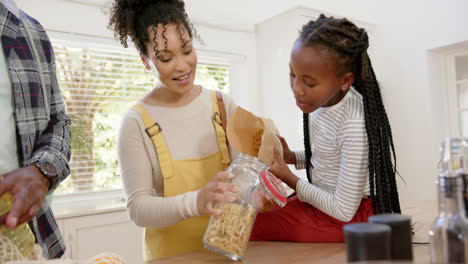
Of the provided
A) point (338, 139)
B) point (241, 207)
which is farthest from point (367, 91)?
point (241, 207)

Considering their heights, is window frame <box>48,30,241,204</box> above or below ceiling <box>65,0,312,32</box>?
below

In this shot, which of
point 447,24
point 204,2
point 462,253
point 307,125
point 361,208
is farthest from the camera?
point 447,24

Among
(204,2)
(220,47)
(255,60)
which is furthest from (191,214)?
(255,60)

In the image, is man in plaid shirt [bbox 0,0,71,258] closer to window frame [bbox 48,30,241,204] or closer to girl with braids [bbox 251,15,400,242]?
girl with braids [bbox 251,15,400,242]

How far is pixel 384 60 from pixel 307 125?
A: 11.5ft

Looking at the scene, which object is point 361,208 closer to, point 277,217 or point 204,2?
point 277,217

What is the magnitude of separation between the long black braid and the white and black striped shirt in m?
0.02

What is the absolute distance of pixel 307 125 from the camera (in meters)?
1.02

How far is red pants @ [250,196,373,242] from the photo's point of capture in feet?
2.93

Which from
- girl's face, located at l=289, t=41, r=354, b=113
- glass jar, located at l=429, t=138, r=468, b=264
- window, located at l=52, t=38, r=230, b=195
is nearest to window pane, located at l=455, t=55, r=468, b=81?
window, located at l=52, t=38, r=230, b=195

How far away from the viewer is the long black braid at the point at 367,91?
2.81 feet

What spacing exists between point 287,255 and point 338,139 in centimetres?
26

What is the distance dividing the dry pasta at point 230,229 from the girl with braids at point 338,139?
0.56ft

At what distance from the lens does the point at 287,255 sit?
2.65 feet
